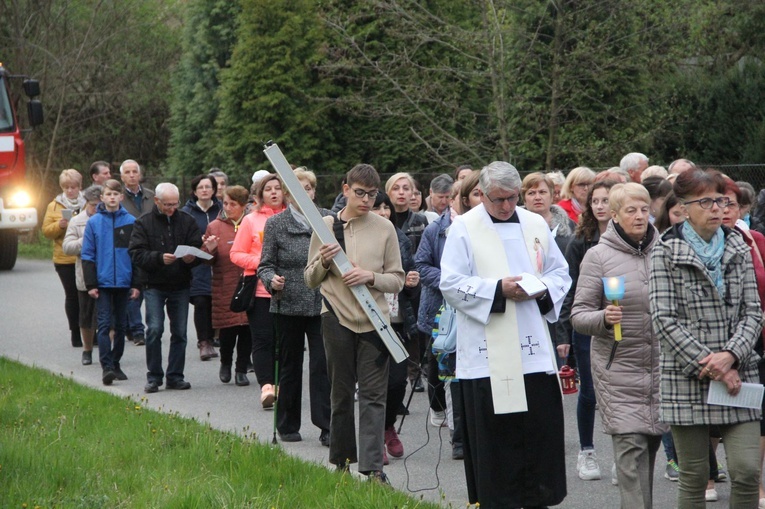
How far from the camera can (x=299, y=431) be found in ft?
30.8

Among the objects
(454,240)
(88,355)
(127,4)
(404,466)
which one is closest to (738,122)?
(88,355)

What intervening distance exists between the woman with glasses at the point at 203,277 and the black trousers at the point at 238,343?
105 cm

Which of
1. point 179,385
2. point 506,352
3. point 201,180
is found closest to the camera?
point 506,352

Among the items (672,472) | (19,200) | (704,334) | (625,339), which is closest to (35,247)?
(19,200)

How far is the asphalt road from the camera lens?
24.4 feet

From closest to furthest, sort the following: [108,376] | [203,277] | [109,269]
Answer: [108,376]
[109,269]
[203,277]

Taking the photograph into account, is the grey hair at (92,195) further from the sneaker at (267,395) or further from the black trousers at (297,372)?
the black trousers at (297,372)

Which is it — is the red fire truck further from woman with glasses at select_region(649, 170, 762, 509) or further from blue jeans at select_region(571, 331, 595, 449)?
woman with glasses at select_region(649, 170, 762, 509)

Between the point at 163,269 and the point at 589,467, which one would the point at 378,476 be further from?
the point at 163,269

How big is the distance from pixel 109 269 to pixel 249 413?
254cm

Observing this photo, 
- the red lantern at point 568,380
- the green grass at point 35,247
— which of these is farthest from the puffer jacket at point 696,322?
the green grass at point 35,247

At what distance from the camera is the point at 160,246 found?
1112cm

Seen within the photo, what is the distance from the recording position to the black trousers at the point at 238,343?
11.8 m

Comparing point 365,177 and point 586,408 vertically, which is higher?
point 365,177
